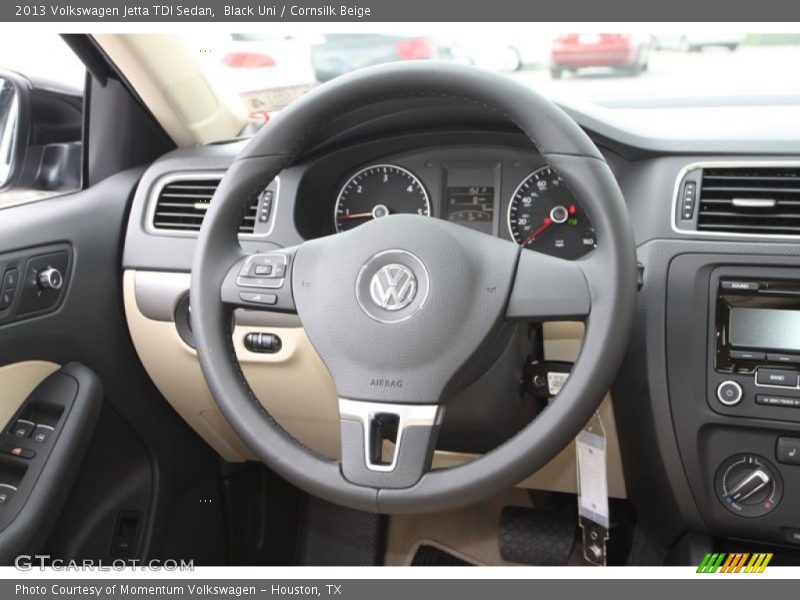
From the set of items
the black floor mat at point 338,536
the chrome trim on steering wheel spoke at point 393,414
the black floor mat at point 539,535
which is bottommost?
the black floor mat at point 338,536

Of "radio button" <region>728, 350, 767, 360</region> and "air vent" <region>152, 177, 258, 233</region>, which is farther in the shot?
"air vent" <region>152, 177, 258, 233</region>

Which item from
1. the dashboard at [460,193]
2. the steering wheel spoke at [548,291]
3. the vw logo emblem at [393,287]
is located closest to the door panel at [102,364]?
the dashboard at [460,193]

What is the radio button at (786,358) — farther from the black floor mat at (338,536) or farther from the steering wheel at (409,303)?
the black floor mat at (338,536)

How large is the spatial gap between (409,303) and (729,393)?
1.86ft

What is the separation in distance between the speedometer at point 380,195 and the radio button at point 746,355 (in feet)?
1.92

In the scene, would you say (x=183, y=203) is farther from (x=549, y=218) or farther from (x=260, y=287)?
(x=549, y=218)

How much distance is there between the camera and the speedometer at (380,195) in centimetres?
150

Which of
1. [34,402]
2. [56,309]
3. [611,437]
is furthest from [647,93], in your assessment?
[34,402]

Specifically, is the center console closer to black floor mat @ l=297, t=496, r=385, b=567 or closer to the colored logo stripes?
the colored logo stripes

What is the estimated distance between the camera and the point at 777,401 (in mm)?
1243

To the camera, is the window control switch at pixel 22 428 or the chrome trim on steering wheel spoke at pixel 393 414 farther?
the window control switch at pixel 22 428

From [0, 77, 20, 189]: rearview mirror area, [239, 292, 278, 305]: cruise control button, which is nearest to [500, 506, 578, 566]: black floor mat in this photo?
[239, 292, 278, 305]: cruise control button

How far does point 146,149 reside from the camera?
1.77 metres

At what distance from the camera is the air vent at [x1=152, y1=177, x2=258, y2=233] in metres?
1.60
